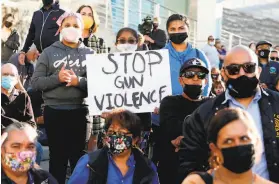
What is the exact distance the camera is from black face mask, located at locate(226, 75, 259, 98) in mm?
3740

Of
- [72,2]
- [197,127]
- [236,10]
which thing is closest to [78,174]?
[197,127]

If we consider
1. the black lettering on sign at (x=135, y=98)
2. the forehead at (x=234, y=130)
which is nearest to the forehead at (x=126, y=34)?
the black lettering on sign at (x=135, y=98)

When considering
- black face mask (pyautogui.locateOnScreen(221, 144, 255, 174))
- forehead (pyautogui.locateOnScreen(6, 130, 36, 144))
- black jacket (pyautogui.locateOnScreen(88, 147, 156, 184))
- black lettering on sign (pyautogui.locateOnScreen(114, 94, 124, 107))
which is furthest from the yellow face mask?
black face mask (pyautogui.locateOnScreen(221, 144, 255, 174))

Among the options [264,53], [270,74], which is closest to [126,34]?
[270,74]

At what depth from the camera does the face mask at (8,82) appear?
5348 millimetres

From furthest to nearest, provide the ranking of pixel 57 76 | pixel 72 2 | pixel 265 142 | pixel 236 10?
1. pixel 236 10
2. pixel 72 2
3. pixel 57 76
4. pixel 265 142

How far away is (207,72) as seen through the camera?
4.88 metres

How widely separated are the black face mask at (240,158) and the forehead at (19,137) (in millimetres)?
1513

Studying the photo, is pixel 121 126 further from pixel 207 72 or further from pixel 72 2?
pixel 72 2

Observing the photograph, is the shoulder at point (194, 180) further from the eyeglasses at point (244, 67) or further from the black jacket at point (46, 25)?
the black jacket at point (46, 25)

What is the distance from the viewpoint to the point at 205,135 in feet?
12.2

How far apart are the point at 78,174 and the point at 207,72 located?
4.52 ft

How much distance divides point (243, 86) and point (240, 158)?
0.81 m

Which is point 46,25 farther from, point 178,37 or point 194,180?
point 194,180
